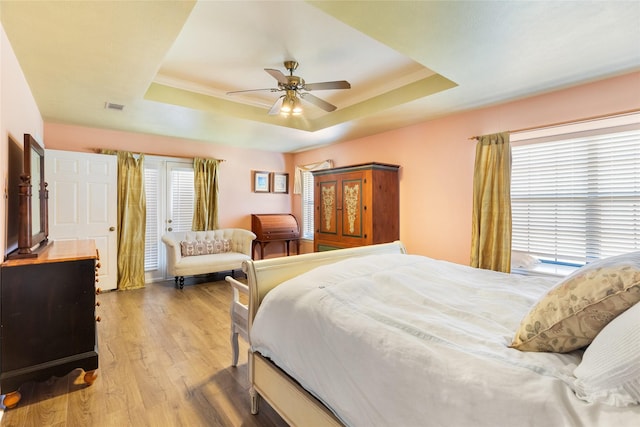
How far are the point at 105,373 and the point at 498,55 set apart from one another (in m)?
3.87

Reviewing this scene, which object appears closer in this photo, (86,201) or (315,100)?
(315,100)

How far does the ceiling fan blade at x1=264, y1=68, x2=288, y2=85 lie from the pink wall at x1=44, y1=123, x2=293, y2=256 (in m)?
3.11

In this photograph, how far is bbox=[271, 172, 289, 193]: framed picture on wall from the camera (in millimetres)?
6203

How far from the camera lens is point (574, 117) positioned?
9.16 ft

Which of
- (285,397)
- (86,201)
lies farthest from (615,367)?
(86,201)

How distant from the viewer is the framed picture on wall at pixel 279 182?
6203 millimetres

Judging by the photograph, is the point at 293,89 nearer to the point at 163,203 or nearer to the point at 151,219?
the point at 163,203

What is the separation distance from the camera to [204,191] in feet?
17.1

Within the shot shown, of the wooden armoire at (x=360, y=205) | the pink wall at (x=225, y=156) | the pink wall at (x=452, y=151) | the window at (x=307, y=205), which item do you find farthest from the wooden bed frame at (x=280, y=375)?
the pink wall at (x=225, y=156)

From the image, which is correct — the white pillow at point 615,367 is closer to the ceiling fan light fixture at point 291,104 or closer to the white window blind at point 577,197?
the white window blind at point 577,197

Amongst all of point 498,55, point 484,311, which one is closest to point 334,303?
point 484,311

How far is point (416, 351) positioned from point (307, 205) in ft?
16.9

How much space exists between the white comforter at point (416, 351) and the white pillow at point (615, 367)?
0.10 ft

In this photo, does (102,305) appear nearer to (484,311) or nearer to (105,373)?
(105,373)
